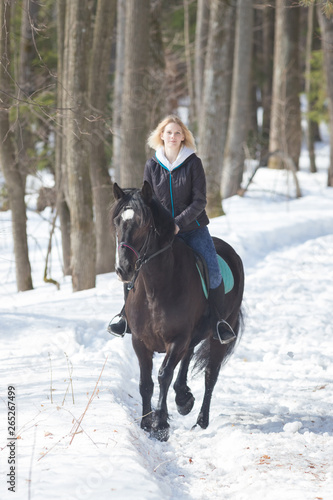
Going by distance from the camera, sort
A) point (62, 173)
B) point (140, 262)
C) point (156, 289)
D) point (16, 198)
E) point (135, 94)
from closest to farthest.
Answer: point (140, 262), point (156, 289), point (16, 198), point (135, 94), point (62, 173)

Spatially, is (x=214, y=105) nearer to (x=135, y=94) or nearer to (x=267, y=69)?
(x=135, y=94)

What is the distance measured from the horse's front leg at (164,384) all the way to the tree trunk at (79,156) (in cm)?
577

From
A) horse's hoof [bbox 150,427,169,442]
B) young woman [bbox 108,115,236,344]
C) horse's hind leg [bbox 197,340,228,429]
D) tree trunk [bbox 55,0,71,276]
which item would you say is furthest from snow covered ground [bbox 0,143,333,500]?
tree trunk [bbox 55,0,71,276]

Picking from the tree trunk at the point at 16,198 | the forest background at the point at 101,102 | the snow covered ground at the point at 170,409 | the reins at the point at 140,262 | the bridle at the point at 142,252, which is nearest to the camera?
the snow covered ground at the point at 170,409

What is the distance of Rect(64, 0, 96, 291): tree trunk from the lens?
10578 millimetres

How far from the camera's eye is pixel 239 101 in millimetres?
20312

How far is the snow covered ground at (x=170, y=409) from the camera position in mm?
4086

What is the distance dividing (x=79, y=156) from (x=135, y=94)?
108 inches

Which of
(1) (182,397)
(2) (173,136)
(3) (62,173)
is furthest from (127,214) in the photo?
(3) (62,173)

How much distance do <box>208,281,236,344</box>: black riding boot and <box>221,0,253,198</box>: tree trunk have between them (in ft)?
49.5

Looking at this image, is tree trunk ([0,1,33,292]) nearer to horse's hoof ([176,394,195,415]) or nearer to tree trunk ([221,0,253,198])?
horse's hoof ([176,394,195,415])

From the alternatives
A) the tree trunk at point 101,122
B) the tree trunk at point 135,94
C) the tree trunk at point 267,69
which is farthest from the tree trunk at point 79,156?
the tree trunk at point 267,69

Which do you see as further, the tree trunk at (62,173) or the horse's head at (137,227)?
the tree trunk at (62,173)

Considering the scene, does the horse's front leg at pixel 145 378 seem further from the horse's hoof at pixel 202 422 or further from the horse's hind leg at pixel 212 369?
the horse's hind leg at pixel 212 369
